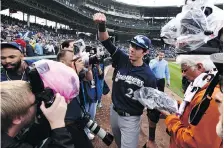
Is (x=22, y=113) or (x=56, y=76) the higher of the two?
(x=56, y=76)

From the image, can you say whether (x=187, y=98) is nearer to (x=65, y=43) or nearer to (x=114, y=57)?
(x=114, y=57)

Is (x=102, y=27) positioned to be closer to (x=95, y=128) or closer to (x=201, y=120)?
(x=95, y=128)

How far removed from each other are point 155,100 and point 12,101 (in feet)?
5.76

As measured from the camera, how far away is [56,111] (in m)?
1.58

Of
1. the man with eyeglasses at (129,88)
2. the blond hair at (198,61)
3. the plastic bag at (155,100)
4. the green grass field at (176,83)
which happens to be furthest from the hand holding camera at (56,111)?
the green grass field at (176,83)

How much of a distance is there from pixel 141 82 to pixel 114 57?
625 mm

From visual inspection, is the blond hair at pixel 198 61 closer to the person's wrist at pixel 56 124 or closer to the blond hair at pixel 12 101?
the person's wrist at pixel 56 124

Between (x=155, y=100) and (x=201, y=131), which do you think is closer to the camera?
(x=201, y=131)

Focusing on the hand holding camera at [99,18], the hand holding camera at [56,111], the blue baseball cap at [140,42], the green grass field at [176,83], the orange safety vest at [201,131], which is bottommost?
the green grass field at [176,83]

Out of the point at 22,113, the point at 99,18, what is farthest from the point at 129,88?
the point at 22,113

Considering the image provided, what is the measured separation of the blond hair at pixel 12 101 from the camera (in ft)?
4.73

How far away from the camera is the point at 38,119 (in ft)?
5.87

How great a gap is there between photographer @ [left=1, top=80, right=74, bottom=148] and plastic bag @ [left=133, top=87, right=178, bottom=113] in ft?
4.30

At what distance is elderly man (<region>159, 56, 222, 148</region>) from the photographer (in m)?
1.83
